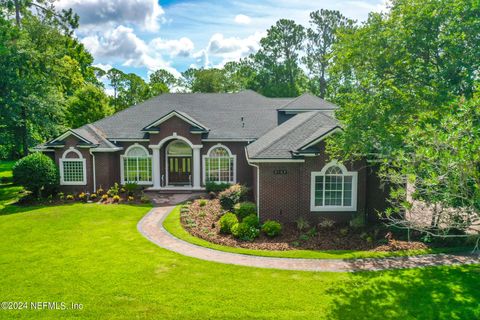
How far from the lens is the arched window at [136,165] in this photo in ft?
83.0

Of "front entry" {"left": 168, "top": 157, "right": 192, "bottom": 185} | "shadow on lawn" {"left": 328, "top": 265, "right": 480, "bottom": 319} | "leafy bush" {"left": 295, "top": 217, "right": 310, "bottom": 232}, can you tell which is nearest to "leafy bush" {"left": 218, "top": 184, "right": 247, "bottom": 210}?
"leafy bush" {"left": 295, "top": 217, "right": 310, "bottom": 232}

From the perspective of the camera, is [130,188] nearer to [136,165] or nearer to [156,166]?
[136,165]

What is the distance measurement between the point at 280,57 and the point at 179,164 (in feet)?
148

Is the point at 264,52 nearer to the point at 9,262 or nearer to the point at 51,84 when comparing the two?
the point at 51,84

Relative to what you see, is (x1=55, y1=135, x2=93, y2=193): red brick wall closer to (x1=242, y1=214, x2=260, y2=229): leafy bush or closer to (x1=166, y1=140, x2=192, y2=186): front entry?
(x1=166, y1=140, x2=192, y2=186): front entry

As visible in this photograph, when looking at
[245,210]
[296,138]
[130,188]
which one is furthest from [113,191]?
[296,138]

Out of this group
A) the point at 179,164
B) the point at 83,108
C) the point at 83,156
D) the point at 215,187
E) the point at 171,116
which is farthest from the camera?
the point at 83,108

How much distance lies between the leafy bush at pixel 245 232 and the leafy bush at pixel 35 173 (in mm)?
15429

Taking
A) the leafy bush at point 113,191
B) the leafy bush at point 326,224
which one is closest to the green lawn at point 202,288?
the leafy bush at point 326,224

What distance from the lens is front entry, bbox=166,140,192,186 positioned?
26.0 meters

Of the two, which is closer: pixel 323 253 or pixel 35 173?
pixel 323 253

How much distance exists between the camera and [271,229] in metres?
14.6

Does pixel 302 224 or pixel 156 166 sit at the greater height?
pixel 156 166

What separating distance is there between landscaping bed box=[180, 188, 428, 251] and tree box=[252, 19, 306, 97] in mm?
48708
